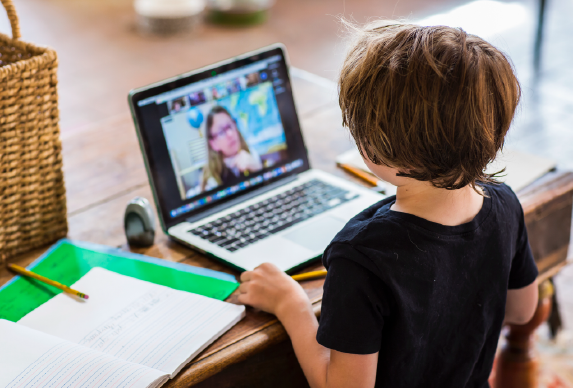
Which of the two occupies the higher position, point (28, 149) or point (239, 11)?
point (28, 149)

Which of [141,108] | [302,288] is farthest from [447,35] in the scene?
[141,108]

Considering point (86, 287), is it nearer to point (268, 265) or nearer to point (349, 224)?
point (268, 265)

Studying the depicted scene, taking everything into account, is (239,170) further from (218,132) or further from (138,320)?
(138,320)

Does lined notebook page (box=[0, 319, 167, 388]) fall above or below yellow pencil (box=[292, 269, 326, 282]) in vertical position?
above

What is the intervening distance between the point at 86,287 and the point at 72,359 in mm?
188

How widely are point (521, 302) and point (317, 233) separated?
0.35 meters

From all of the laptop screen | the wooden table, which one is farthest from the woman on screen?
the wooden table

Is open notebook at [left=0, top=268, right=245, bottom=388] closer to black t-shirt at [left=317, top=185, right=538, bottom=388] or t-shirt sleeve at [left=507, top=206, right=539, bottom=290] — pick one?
black t-shirt at [left=317, top=185, right=538, bottom=388]

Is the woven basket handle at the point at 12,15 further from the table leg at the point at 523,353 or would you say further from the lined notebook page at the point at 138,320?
the table leg at the point at 523,353

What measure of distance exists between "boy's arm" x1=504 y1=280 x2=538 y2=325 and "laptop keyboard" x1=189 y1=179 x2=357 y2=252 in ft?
1.15

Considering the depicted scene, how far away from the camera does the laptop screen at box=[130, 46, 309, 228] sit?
1.10m

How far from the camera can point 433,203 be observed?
798 mm

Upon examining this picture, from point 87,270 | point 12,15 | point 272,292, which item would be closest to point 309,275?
point 272,292

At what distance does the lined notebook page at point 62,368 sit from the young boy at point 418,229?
23 centimetres
